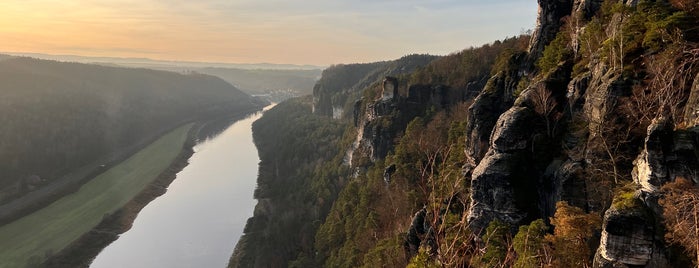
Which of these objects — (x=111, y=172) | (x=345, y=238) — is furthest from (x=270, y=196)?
(x=111, y=172)

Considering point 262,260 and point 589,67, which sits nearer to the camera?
point 589,67

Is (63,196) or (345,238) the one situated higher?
(345,238)

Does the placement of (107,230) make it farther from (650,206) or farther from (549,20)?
(650,206)

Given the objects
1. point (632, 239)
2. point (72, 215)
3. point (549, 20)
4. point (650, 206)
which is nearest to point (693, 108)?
point (650, 206)

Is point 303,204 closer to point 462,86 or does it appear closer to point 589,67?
point 462,86

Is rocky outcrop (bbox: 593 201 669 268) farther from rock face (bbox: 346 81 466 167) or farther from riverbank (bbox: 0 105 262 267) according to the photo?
riverbank (bbox: 0 105 262 267)

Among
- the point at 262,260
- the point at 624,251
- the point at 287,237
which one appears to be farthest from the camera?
the point at 287,237

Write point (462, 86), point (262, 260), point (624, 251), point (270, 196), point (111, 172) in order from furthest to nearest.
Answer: point (111, 172) < point (270, 196) < point (462, 86) < point (262, 260) < point (624, 251)
